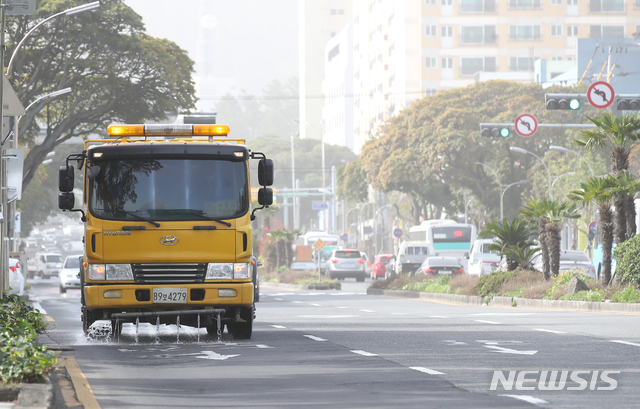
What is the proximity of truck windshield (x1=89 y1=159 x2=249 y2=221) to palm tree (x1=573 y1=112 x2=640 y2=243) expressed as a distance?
12546mm

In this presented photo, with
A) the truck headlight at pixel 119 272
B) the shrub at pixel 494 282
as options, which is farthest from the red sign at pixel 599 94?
the truck headlight at pixel 119 272

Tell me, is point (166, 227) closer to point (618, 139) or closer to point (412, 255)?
point (618, 139)

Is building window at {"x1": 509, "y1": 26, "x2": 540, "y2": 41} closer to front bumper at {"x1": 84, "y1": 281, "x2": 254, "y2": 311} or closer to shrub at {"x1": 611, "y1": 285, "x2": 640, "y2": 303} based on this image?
shrub at {"x1": 611, "y1": 285, "x2": 640, "y2": 303}

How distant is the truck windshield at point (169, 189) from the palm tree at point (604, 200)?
12.2 m

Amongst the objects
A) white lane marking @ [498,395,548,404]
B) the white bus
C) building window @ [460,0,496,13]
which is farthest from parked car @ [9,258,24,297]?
building window @ [460,0,496,13]

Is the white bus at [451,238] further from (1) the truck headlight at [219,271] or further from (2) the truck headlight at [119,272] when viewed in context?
(2) the truck headlight at [119,272]

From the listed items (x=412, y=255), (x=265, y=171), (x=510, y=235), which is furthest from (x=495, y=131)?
(x=412, y=255)

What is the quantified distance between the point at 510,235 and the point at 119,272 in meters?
17.8

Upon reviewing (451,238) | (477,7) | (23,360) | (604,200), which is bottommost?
(23,360)

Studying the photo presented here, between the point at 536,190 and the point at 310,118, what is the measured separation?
110925 mm

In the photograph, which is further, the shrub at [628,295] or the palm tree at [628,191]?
the palm tree at [628,191]

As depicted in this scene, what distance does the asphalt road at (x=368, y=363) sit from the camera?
9500mm

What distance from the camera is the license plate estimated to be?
14.9 meters

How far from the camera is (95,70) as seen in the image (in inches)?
1467
